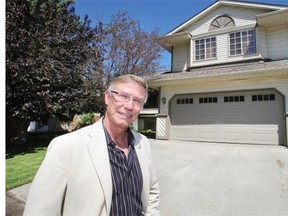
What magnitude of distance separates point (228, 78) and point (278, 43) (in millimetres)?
3353

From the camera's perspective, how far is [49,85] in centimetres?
889

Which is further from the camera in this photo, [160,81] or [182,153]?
[160,81]

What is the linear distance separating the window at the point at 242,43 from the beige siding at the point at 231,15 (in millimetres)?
560

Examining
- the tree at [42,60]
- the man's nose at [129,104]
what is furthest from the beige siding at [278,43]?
the man's nose at [129,104]

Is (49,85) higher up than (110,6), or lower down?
lower down

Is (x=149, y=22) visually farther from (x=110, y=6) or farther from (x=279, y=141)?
(x=279, y=141)

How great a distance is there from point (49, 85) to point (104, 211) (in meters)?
8.56

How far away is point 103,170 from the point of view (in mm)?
1389

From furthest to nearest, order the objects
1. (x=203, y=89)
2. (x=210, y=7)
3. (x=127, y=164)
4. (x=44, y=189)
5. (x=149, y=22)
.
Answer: (x=149, y=22)
(x=210, y=7)
(x=203, y=89)
(x=127, y=164)
(x=44, y=189)

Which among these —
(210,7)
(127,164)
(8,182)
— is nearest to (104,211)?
(127,164)

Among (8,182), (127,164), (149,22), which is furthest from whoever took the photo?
(149,22)

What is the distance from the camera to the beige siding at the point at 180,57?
40.8 ft

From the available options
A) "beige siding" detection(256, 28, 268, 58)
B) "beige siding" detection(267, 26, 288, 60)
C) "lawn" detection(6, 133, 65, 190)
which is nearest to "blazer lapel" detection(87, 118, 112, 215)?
"lawn" detection(6, 133, 65, 190)

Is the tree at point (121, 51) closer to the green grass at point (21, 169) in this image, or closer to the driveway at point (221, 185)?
the green grass at point (21, 169)
